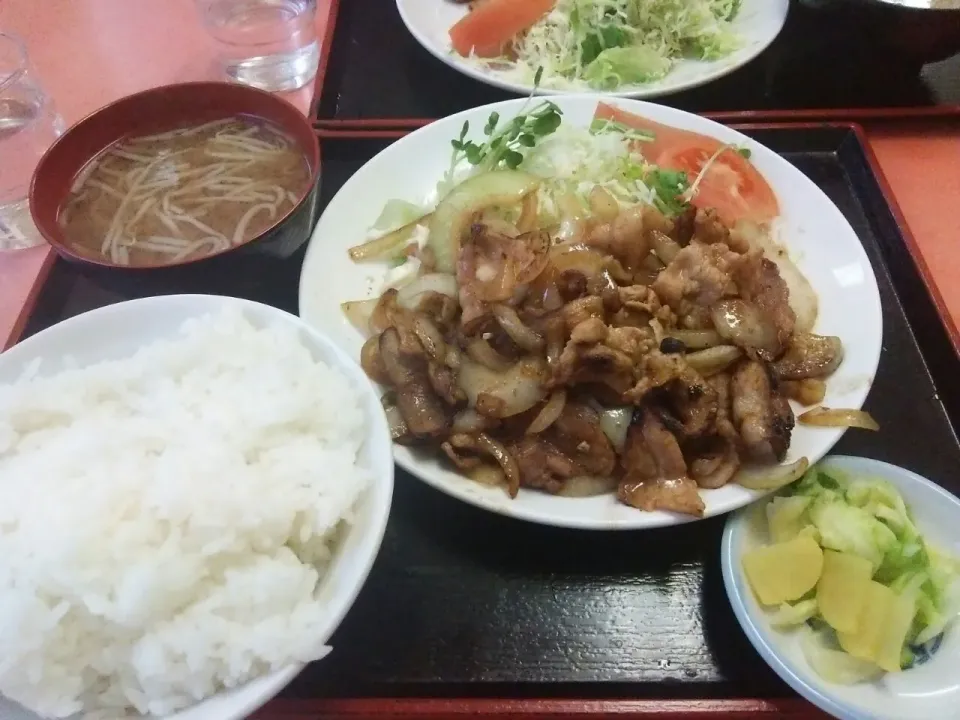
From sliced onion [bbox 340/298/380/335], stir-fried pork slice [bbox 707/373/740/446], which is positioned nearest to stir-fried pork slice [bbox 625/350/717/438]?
stir-fried pork slice [bbox 707/373/740/446]

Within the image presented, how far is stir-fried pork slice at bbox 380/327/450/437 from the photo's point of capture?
180 cm

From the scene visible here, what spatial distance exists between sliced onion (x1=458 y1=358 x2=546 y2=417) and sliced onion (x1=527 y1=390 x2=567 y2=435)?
29mm

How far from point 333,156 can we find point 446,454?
1.45m

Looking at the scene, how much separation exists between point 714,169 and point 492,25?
4.34 feet

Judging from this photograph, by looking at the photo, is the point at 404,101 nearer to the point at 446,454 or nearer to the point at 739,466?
the point at 446,454

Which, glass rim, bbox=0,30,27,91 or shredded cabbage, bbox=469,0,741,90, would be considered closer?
glass rim, bbox=0,30,27,91

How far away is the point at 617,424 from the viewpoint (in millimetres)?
1811

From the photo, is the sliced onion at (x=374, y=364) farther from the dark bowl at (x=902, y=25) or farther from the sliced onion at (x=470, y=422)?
the dark bowl at (x=902, y=25)

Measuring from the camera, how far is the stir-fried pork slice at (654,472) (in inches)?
66.1

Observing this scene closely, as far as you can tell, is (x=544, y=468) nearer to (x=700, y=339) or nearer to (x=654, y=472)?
(x=654, y=472)

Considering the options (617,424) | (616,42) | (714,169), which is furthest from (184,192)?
(616,42)

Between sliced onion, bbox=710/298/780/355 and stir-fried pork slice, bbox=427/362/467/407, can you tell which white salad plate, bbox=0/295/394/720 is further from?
sliced onion, bbox=710/298/780/355

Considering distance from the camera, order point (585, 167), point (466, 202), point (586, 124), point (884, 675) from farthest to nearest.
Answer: point (586, 124) < point (585, 167) < point (466, 202) < point (884, 675)

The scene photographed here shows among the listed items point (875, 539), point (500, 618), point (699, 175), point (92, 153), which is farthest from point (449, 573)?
point (92, 153)
